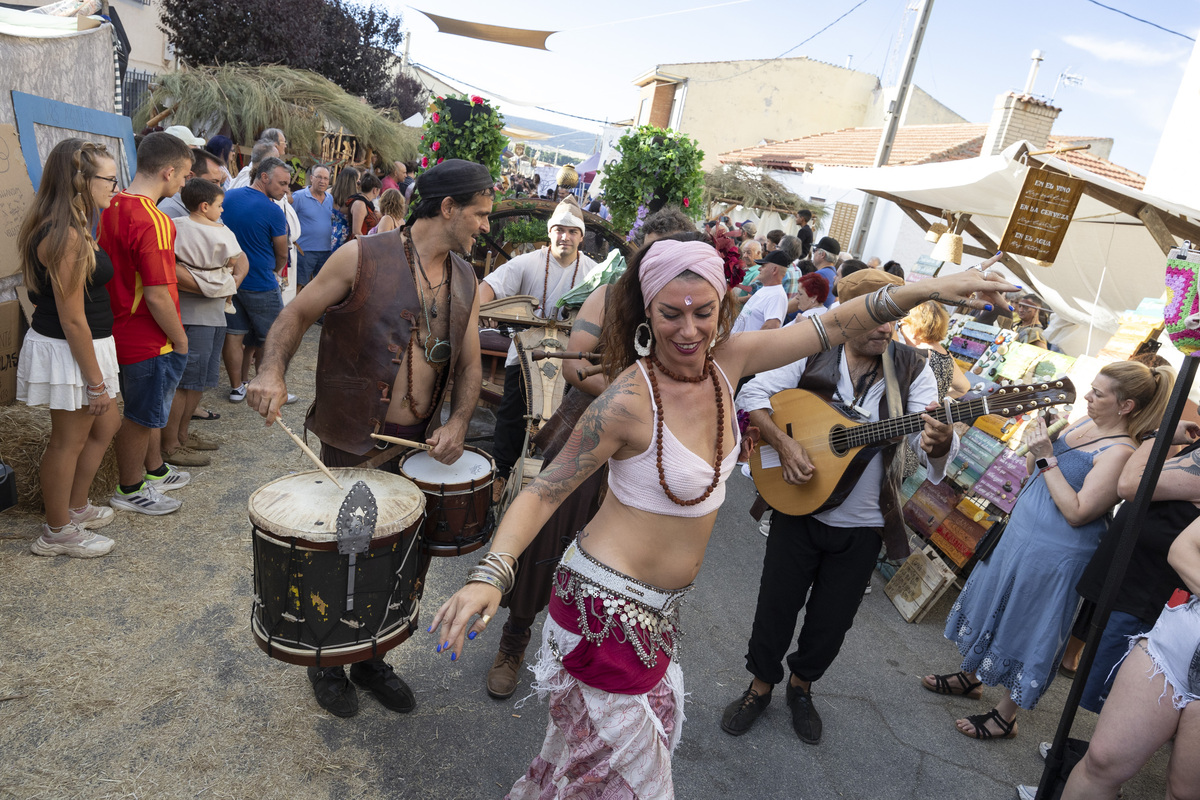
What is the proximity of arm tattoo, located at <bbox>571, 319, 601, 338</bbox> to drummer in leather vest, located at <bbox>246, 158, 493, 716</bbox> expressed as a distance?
49cm

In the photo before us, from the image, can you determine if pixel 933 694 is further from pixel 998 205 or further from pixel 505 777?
pixel 998 205

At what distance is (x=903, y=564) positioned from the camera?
5219 mm

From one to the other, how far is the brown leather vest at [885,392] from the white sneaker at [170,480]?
3.97m

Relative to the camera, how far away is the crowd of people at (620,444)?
2.11 metres

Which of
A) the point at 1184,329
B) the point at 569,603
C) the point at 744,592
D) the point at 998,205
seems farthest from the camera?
the point at 998,205

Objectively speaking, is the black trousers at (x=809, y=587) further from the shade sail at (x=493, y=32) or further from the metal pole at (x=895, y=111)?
the shade sail at (x=493, y=32)

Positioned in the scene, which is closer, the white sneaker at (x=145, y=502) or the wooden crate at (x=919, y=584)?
the white sneaker at (x=145, y=502)

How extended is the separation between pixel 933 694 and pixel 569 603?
286 centimetres

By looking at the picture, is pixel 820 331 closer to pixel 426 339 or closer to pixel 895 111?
pixel 426 339

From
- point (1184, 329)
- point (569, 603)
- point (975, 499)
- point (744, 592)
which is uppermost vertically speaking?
point (1184, 329)

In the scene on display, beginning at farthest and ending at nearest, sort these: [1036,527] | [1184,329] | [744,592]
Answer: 1. [744,592]
2. [1184,329]
3. [1036,527]

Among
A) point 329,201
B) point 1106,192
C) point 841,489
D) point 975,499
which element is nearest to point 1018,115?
point 1106,192

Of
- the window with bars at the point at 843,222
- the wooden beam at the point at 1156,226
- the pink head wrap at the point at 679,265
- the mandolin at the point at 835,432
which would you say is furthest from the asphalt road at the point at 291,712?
the window with bars at the point at 843,222

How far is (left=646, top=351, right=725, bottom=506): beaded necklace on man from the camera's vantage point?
205cm
